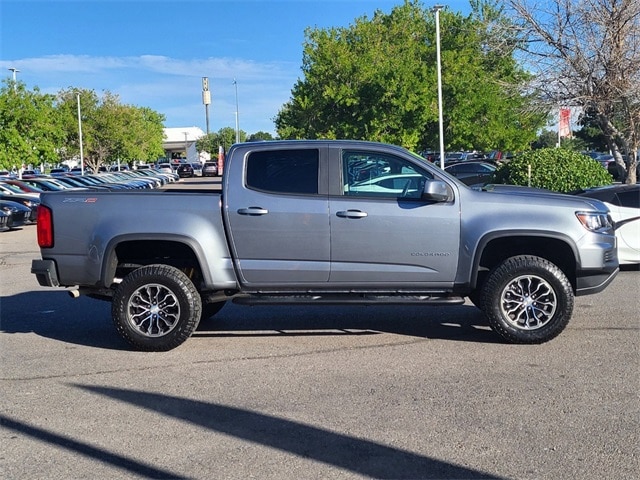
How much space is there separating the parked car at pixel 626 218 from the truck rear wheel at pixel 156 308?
660 centimetres

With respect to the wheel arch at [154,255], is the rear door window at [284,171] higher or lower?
higher

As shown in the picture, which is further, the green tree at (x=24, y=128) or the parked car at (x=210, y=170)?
the parked car at (x=210, y=170)

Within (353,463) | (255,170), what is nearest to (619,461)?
(353,463)

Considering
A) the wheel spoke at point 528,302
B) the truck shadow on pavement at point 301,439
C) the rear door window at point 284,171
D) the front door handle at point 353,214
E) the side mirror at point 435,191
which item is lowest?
the truck shadow on pavement at point 301,439

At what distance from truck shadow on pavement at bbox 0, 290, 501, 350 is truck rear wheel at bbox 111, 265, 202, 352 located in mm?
430

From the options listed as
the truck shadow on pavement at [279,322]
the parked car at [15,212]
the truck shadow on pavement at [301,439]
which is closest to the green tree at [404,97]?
the parked car at [15,212]

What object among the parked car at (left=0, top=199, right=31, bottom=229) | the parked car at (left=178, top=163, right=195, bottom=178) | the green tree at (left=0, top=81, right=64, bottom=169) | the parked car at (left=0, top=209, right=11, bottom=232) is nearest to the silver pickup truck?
the parked car at (left=0, top=209, right=11, bottom=232)

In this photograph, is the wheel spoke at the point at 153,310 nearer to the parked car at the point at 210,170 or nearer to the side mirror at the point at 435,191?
the side mirror at the point at 435,191

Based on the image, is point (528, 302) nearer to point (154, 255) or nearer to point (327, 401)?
point (327, 401)

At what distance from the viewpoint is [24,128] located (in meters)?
40.5

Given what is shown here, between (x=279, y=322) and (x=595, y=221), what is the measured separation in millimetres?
3633

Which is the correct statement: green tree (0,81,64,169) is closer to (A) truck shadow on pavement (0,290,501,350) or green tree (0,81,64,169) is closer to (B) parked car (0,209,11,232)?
(B) parked car (0,209,11,232)

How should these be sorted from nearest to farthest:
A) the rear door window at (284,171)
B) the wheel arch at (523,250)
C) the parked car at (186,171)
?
the wheel arch at (523,250) → the rear door window at (284,171) → the parked car at (186,171)

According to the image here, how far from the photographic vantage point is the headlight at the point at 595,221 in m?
6.82
